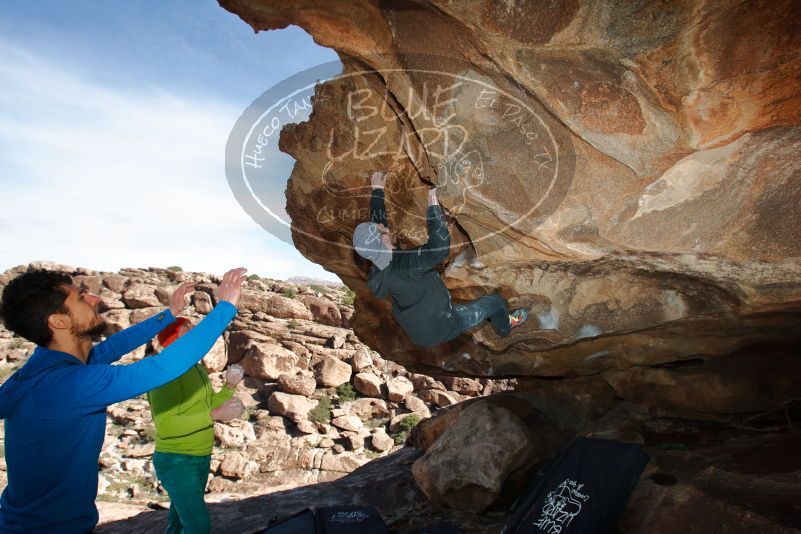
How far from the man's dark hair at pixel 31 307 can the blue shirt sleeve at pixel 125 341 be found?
0.36 meters

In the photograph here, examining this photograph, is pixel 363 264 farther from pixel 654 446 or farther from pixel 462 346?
pixel 654 446

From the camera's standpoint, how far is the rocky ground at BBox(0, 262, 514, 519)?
14.3 metres

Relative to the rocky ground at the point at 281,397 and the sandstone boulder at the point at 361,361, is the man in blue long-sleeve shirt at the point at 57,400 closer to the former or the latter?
the rocky ground at the point at 281,397

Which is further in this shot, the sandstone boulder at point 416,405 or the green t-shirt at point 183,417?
the sandstone boulder at point 416,405

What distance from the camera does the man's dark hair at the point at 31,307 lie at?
221cm

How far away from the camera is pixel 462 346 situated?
22.0 ft

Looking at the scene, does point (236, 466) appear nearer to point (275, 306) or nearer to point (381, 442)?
point (381, 442)

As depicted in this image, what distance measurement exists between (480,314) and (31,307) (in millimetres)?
3575

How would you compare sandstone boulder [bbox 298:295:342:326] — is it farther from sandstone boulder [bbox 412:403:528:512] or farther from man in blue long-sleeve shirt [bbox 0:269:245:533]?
man in blue long-sleeve shirt [bbox 0:269:245:533]

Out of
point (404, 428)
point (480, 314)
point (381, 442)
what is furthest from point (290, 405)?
point (480, 314)

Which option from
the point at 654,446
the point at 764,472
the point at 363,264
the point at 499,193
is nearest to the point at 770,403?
the point at 654,446

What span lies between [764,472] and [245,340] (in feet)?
67.8

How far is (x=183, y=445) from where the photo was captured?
152 inches

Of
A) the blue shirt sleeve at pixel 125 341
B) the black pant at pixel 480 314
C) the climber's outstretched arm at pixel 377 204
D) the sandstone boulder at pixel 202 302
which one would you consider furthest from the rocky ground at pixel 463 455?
the sandstone boulder at pixel 202 302
